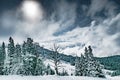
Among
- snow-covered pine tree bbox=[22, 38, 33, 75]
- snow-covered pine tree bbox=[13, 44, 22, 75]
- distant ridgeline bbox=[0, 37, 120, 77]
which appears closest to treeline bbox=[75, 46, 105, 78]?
distant ridgeline bbox=[0, 37, 120, 77]

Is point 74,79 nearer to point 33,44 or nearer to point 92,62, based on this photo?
point 92,62

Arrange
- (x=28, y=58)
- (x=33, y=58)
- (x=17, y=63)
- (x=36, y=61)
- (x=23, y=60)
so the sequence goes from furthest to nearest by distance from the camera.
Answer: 1. (x=36, y=61)
2. (x=33, y=58)
3. (x=17, y=63)
4. (x=28, y=58)
5. (x=23, y=60)

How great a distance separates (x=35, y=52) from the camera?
7769 cm

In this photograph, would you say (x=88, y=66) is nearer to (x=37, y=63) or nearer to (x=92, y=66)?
(x=92, y=66)

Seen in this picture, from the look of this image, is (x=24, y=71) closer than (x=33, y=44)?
Yes

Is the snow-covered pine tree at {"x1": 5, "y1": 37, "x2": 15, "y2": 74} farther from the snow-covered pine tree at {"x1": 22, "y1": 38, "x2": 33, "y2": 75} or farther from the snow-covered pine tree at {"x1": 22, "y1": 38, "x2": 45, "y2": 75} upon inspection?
the snow-covered pine tree at {"x1": 22, "y1": 38, "x2": 33, "y2": 75}

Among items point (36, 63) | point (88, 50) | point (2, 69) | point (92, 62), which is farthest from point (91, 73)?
point (2, 69)

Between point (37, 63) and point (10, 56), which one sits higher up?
point (10, 56)

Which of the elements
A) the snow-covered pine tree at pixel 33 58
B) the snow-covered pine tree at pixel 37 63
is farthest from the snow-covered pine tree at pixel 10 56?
the snow-covered pine tree at pixel 37 63

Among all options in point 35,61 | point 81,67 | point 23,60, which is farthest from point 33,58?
point 81,67

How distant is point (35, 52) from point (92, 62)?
18859 mm

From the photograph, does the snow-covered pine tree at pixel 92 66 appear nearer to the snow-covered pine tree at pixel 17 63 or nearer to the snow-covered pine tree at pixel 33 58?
the snow-covered pine tree at pixel 33 58

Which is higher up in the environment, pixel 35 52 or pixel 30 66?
pixel 35 52

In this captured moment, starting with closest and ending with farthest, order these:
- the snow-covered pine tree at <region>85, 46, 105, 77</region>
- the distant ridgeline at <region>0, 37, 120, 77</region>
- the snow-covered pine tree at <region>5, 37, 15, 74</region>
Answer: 1. the distant ridgeline at <region>0, 37, 120, 77</region>
2. the snow-covered pine tree at <region>85, 46, 105, 77</region>
3. the snow-covered pine tree at <region>5, 37, 15, 74</region>
